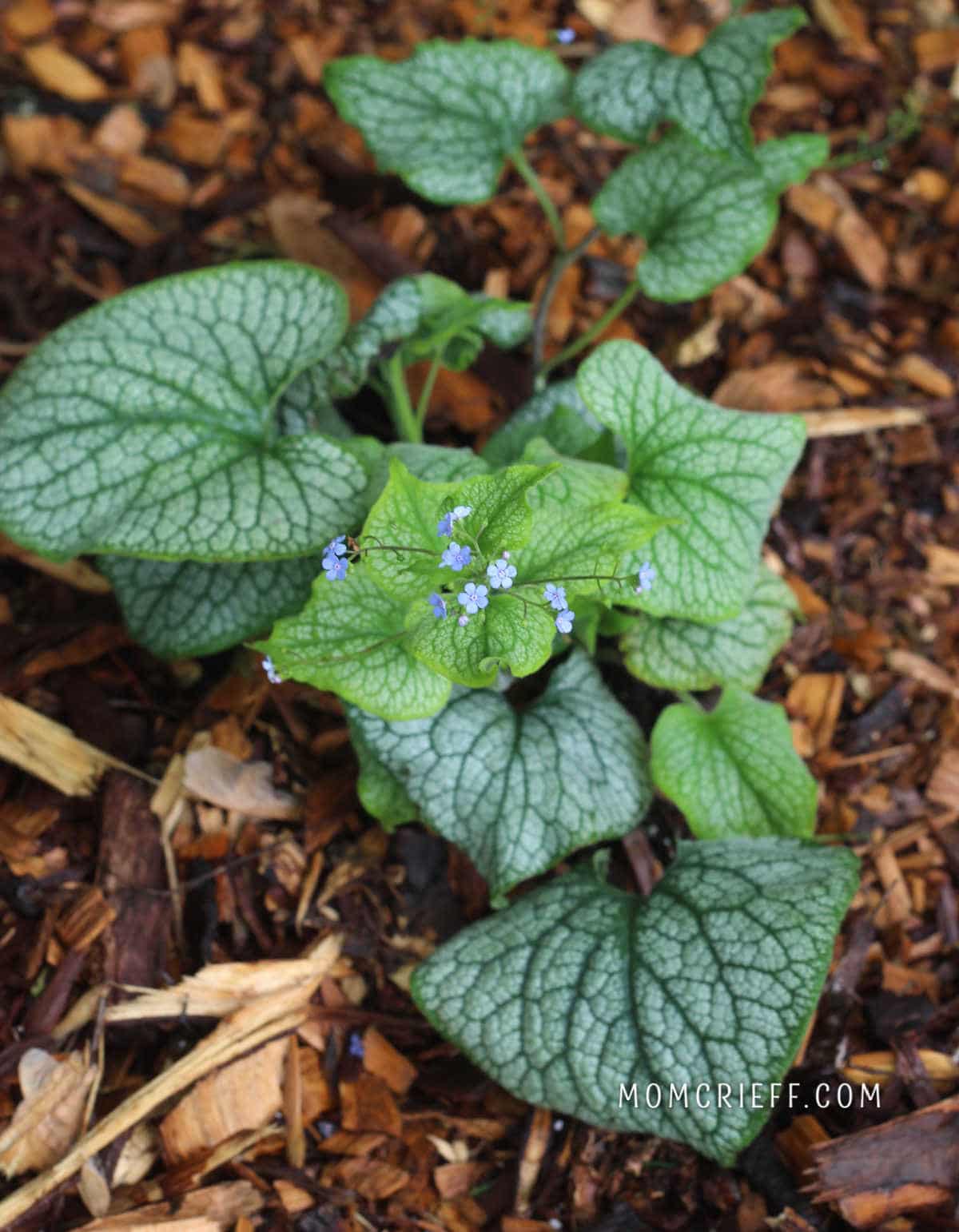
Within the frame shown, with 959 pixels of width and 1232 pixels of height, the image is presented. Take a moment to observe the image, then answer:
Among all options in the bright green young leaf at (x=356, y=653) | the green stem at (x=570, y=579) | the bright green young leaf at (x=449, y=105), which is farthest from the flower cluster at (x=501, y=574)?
the bright green young leaf at (x=449, y=105)

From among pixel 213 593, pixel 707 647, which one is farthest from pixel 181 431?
pixel 707 647

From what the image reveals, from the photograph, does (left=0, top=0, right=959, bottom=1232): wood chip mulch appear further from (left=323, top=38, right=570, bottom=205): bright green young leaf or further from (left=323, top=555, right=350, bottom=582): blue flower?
(left=323, top=555, right=350, bottom=582): blue flower

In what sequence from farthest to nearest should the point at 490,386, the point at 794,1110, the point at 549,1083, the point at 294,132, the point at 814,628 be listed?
the point at 294,132 → the point at 490,386 → the point at 814,628 → the point at 794,1110 → the point at 549,1083

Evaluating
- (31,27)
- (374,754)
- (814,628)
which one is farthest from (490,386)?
(31,27)

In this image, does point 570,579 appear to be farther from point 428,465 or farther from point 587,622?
point 587,622

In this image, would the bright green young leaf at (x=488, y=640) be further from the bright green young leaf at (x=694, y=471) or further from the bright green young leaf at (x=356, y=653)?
the bright green young leaf at (x=694, y=471)

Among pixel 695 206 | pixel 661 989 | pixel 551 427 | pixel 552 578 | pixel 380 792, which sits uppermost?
pixel 695 206

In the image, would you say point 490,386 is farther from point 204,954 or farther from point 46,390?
point 204,954
